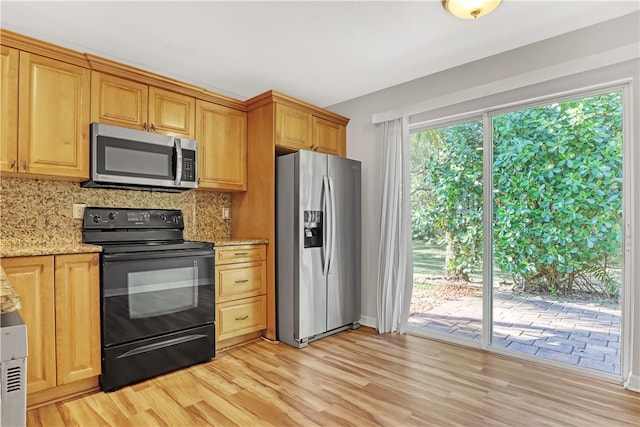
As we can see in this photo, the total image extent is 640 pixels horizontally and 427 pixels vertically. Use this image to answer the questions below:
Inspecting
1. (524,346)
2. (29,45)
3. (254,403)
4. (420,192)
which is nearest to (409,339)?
(524,346)

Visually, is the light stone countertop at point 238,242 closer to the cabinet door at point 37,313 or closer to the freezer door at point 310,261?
the freezer door at point 310,261

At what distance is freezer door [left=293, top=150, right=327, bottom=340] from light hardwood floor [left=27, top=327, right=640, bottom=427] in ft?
1.17

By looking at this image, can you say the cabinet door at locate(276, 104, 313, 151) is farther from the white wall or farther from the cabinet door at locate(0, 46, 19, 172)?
the cabinet door at locate(0, 46, 19, 172)

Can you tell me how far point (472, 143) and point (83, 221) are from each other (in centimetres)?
326

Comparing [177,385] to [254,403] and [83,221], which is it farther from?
[83,221]

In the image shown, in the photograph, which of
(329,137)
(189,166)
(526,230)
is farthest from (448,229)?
(189,166)

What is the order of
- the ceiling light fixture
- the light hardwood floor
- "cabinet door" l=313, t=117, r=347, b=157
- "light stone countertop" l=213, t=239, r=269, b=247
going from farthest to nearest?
"cabinet door" l=313, t=117, r=347, b=157
"light stone countertop" l=213, t=239, r=269, b=247
the ceiling light fixture
the light hardwood floor

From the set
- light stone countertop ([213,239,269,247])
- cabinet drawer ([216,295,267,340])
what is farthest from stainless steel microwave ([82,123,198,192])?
cabinet drawer ([216,295,267,340])

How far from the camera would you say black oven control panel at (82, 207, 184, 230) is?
2.76 meters

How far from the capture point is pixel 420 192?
359cm

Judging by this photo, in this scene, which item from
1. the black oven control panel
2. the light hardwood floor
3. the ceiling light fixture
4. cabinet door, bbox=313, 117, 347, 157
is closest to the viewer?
the light hardwood floor

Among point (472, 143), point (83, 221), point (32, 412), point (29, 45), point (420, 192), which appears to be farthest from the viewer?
point (420, 192)

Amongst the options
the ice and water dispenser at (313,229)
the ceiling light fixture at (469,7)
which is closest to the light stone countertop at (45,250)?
the ice and water dispenser at (313,229)

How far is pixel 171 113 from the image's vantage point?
118 inches
